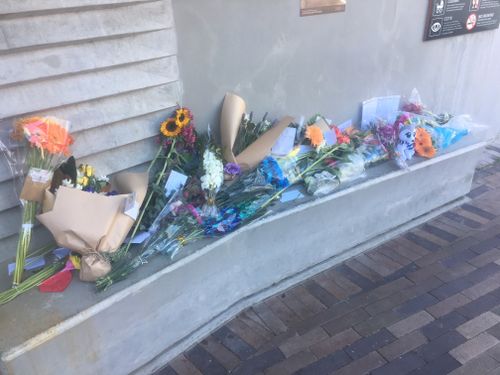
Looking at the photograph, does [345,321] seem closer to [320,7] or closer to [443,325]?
[443,325]

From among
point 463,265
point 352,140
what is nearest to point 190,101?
point 352,140

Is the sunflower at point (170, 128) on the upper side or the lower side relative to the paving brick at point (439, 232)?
upper

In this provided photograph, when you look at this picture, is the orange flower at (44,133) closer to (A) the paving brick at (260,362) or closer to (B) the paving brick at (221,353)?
(B) the paving brick at (221,353)

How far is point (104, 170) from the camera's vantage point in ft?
8.21

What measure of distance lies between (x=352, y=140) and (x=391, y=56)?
0.90 metres

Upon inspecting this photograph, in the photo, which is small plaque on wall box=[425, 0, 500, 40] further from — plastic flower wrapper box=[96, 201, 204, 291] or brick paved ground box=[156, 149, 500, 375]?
plastic flower wrapper box=[96, 201, 204, 291]

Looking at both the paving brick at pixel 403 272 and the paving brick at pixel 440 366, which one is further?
the paving brick at pixel 403 272

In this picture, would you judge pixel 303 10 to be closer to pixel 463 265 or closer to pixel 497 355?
pixel 463 265

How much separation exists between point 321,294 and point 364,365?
62cm

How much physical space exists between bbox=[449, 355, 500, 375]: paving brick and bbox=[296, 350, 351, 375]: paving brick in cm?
60

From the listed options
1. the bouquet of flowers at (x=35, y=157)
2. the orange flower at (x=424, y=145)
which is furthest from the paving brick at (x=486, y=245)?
the bouquet of flowers at (x=35, y=157)

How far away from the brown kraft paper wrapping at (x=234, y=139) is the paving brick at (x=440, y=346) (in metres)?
1.55

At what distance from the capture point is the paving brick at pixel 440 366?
2.42 meters

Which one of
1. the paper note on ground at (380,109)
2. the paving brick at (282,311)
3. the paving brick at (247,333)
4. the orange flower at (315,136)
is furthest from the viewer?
the paper note on ground at (380,109)
